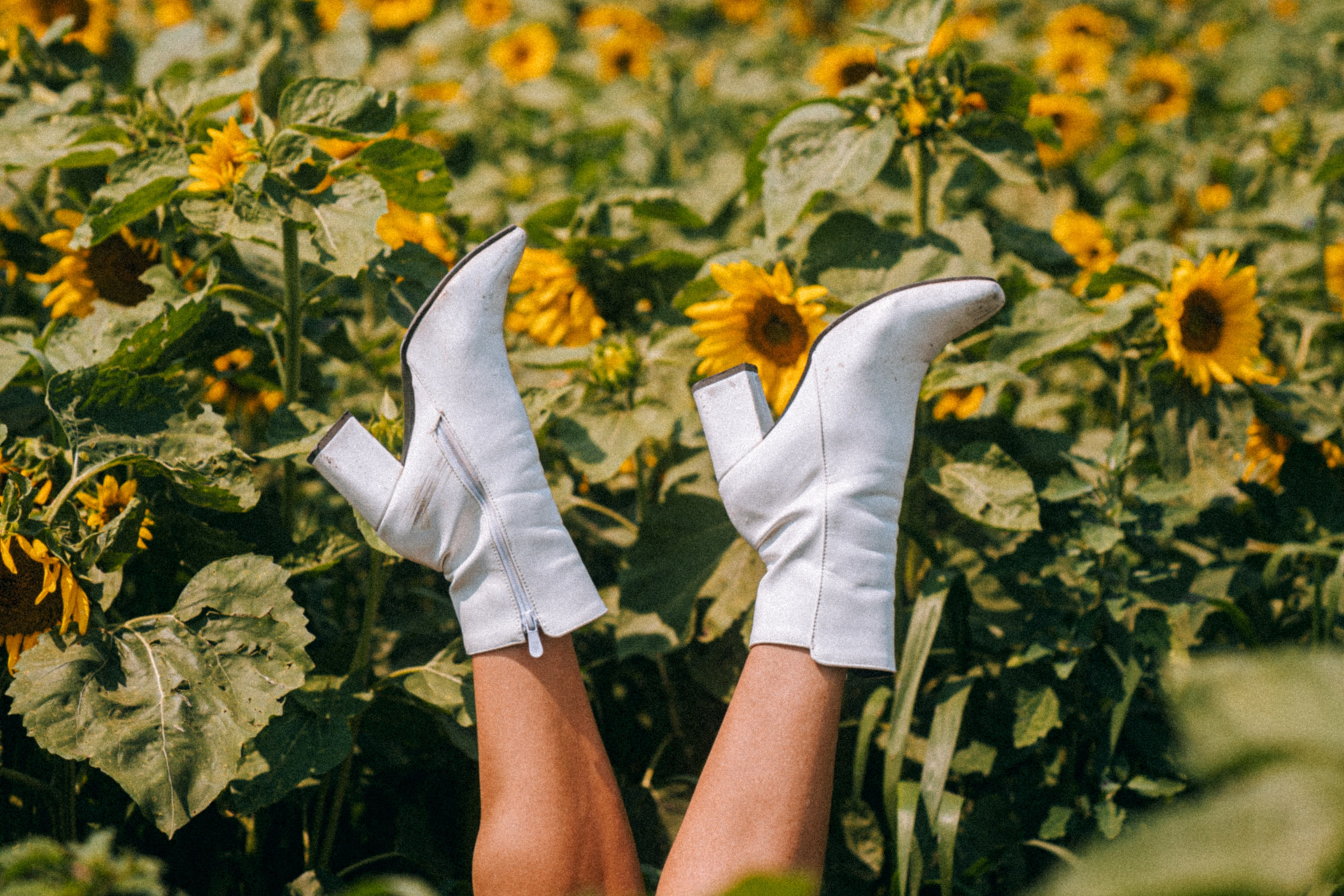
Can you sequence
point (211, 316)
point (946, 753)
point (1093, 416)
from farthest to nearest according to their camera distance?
point (1093, 416) → point (211, 316) → point (946, 753)

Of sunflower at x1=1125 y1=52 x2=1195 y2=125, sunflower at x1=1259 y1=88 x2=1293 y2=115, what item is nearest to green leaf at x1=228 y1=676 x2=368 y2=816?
sunflower at x1=1125 y1=52 x2=1195 y2=125

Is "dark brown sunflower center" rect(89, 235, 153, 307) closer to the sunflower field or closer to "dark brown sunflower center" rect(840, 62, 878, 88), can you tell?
the sunflower field

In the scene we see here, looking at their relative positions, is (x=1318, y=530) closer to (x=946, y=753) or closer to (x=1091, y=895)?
(x=946, y=753)

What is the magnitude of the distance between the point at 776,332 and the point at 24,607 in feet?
3.73

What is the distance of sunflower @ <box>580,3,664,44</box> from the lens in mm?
3725

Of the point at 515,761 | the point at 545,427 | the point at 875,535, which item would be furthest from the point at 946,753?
the point at 545,427

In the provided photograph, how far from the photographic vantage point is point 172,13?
3.41 metres

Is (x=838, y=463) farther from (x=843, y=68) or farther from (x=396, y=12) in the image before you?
(x=396, y=12)

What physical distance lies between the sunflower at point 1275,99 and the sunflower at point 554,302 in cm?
262

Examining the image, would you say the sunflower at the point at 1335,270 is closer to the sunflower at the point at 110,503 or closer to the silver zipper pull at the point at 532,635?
the silver zipper pull at the point at 532,635

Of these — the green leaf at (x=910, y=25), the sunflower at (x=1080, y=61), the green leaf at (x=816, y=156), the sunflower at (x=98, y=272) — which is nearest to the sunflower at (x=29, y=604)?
the sunflower at (x=98, y=272)

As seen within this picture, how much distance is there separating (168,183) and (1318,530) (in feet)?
6.30

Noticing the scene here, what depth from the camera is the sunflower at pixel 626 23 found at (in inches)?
147

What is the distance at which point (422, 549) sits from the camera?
1303 millimetres
